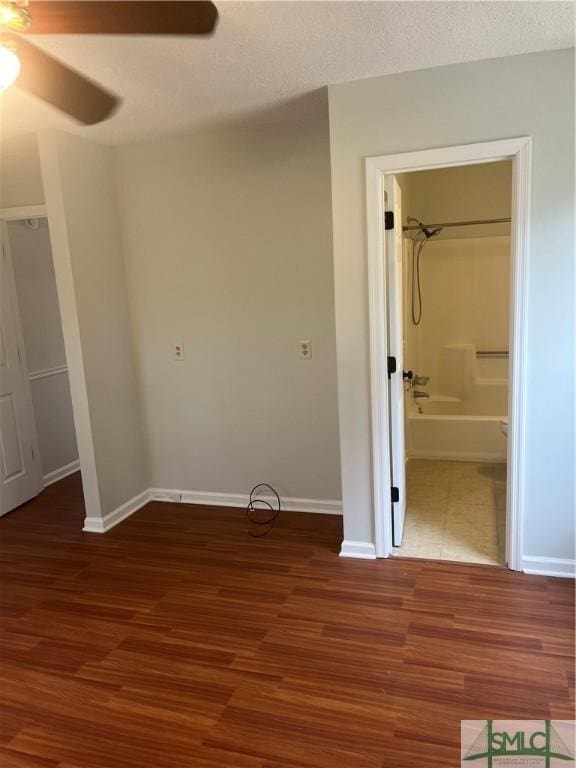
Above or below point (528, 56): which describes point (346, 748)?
below

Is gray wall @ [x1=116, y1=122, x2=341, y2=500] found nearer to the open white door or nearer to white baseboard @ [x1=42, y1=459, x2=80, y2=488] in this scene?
the open white door

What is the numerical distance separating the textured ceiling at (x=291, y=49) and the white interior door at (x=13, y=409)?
4.82 feet

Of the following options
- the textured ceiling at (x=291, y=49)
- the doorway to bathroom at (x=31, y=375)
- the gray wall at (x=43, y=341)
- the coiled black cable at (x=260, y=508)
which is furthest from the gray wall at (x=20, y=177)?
the coiled black cable at (x=260, y=508)

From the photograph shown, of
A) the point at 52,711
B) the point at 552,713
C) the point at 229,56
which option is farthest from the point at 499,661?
the point at 229,56

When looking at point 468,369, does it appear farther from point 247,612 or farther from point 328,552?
point 247,612

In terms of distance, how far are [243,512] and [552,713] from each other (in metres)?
2.26

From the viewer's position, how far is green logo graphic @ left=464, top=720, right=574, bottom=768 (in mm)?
1720

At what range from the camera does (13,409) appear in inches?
158

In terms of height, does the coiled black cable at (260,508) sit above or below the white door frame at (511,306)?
below

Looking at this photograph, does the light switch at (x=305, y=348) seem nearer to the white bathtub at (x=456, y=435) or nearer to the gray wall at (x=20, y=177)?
the white bathtub at (x=456, y=435)

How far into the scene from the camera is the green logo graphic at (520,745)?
1720 millimetres

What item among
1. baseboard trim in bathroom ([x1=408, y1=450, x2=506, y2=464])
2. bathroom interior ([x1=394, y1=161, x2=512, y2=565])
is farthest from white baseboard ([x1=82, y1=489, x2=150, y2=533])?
baseboard trim in bathroom ([x1=408, y1=450, x2=506, y2=464])

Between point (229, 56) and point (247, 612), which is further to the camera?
point (247, 612)

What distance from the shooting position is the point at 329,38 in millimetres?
2107
